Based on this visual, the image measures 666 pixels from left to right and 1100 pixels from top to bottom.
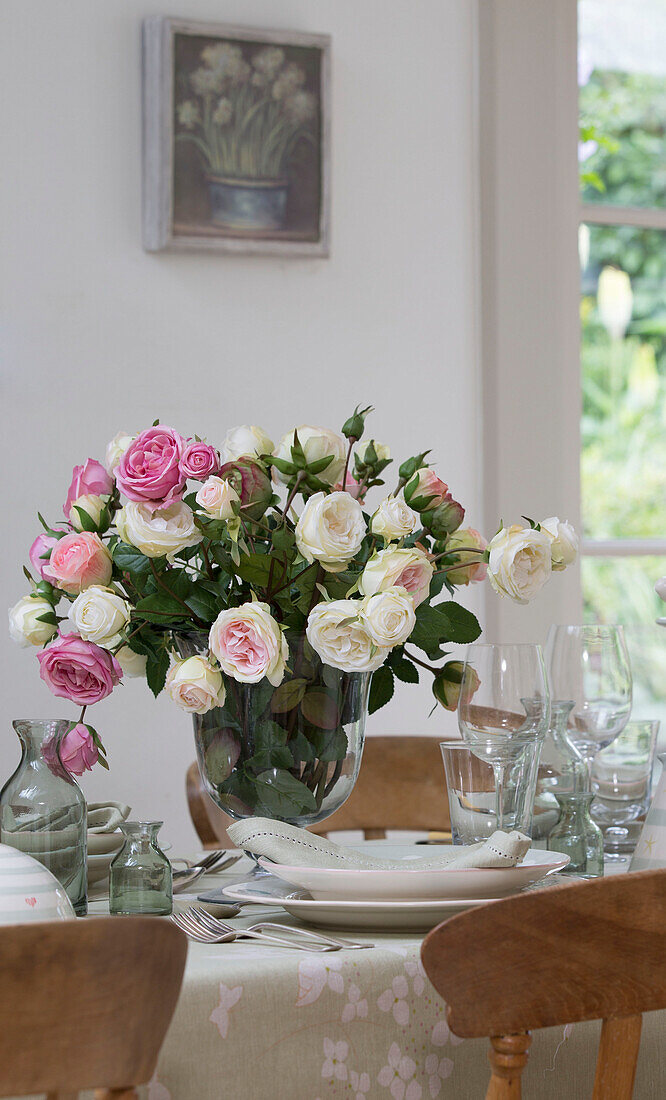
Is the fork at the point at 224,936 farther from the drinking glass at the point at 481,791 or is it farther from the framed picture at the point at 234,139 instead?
the framed picture at the point at 234,139

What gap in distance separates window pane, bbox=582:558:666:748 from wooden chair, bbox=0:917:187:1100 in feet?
6.25

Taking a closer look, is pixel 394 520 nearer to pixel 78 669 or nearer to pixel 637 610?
pixel 78 669

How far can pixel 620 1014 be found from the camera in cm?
63

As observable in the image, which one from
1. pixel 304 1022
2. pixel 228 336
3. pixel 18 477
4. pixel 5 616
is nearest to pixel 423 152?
pixel 228 336

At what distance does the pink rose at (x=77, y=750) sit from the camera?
0.98m

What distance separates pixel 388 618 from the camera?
89 centimetres

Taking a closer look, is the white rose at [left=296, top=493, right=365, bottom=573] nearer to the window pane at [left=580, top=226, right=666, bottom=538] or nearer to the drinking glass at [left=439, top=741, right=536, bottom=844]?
the drinking glass at [left=439, top=741, right=536, bottom=844]

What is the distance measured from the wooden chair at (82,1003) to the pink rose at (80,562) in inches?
18.0

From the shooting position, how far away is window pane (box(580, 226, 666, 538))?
2434 millimetres

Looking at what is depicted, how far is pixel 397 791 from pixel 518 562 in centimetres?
82

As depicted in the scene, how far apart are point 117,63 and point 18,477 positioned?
690 mm

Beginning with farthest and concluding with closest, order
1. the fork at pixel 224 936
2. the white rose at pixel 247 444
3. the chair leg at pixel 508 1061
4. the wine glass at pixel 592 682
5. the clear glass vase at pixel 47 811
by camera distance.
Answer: the wine glass at pixel 592 682 < the white rose at pixel 247 444 < the clear glass vase at pixel 47 811 < the fork at pixel 224 936 < the chair leg at pixel 508 1061

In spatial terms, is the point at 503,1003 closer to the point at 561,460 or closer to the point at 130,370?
the point at 130,370

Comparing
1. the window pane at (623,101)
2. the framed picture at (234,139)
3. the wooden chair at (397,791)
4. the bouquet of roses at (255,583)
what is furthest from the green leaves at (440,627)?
the window pane at (623,101)
